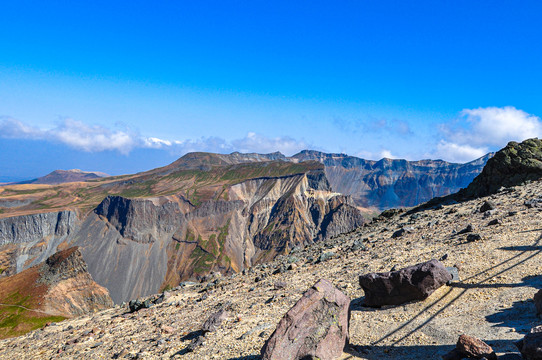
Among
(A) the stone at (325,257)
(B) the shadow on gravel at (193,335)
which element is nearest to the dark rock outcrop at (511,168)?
(A) the stone at (325,257)

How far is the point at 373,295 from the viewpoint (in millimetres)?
12461

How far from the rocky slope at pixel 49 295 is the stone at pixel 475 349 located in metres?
91.7

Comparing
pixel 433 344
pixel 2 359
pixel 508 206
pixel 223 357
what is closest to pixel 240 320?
pixel 223 357

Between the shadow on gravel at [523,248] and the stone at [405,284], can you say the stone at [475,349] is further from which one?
the shadow on gravel at [523,248]

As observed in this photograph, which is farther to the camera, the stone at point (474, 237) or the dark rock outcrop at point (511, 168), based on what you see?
the dark rock outcrop at point (511, 168)

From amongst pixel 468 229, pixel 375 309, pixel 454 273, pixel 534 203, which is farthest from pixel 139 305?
pixel 534 203

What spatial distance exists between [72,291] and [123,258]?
92.9 m

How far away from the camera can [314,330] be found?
9.12 m

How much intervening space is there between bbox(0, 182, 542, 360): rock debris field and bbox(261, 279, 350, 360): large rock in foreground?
2.39 feet

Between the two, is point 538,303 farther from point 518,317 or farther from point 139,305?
point 139,305

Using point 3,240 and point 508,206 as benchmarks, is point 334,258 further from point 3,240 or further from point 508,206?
point 3,240

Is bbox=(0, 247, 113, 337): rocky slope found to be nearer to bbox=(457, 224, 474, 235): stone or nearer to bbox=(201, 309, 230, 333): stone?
bbox=(201, 309, 230, 333): stone

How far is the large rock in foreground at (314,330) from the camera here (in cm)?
879

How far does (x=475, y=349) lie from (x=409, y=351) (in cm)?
221
